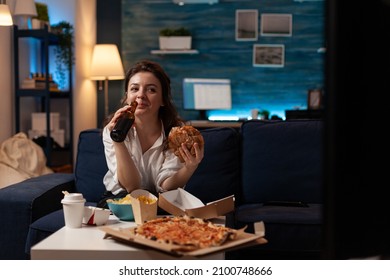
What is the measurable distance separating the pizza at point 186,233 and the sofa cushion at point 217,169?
1136mm

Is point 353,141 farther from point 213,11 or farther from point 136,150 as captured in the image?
point 213,11

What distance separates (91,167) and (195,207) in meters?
1.10

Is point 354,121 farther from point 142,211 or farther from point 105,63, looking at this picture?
point 105,63

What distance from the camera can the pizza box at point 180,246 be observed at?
1169mm

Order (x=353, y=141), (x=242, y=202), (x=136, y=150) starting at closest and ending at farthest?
(x=353, y=141) < (x=136, y=150) < (x=242, y=202)

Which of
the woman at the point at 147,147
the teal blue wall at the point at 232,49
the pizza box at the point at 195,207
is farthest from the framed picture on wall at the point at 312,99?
the pizza box at the point at 195,207

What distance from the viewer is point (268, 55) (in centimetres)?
560

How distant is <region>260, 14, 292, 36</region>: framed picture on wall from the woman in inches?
139

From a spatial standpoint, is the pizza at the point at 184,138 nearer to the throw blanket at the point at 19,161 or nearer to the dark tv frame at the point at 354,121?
the dark tv frame at the point at 354,121

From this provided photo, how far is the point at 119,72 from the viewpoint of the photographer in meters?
5.37

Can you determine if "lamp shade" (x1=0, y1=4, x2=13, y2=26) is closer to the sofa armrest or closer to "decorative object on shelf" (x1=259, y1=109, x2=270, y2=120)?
the sofa armrest
